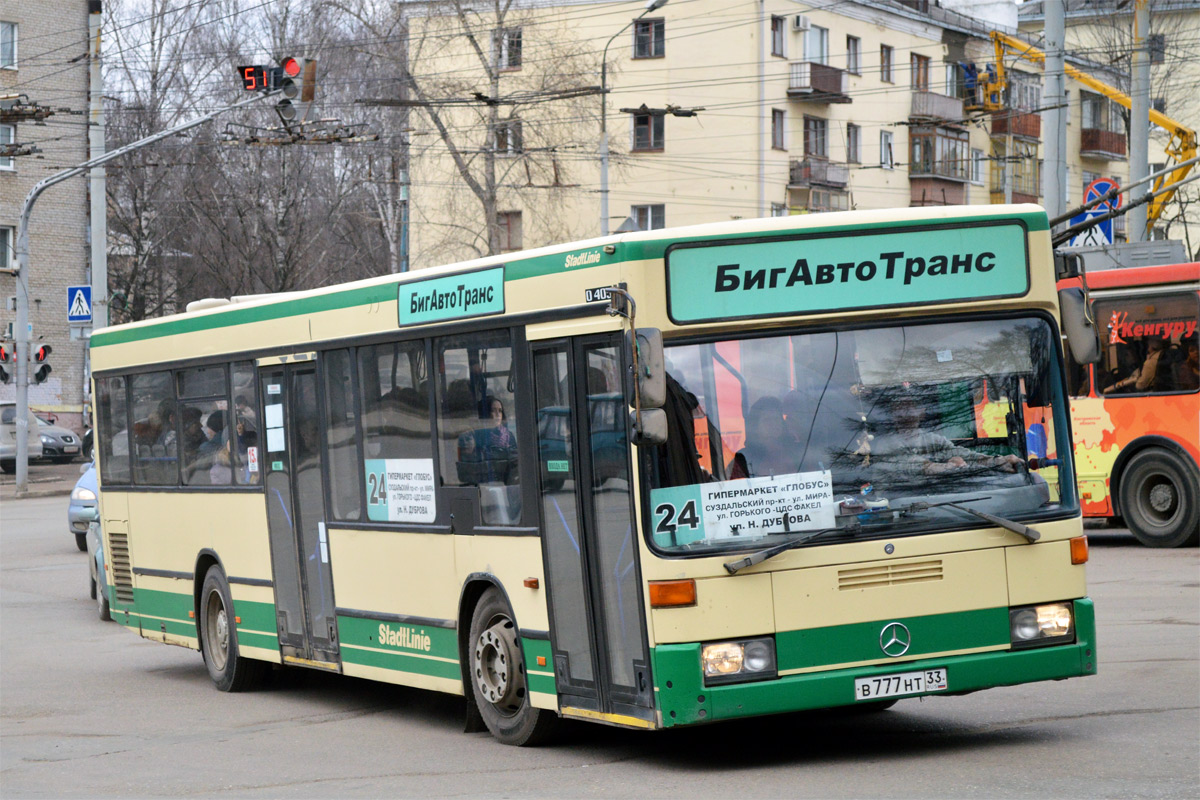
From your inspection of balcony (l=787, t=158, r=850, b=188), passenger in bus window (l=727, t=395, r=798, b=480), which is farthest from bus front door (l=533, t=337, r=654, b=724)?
balcony (l=787, t=158, r=850, b=188)

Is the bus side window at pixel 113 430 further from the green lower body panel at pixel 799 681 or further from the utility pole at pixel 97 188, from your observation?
the utility pole at pixel 97 188

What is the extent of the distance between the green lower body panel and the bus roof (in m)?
11.9

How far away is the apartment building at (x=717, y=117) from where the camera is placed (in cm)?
4881

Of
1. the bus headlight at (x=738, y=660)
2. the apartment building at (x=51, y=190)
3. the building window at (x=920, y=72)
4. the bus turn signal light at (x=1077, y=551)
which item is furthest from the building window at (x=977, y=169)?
the bus headlight at (x=738, y=660)

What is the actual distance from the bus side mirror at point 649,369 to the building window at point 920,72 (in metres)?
57.8

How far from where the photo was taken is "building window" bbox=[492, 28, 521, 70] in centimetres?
4810

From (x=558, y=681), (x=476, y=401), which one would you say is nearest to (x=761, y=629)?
(x=558, y=681)

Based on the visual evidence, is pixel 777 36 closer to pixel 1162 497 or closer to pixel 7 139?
pixel 7 139

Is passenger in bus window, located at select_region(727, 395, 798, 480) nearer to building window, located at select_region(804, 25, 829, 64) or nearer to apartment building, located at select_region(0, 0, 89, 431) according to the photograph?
apartment building, located at select_region(0, 0, 89, 431)

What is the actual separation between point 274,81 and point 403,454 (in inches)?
727

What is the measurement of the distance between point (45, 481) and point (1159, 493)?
29.3 m

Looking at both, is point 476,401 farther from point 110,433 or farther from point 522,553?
point 110,433

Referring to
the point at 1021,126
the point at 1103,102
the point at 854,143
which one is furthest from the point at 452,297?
the point at 1103,102

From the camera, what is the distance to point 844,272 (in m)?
8.20
